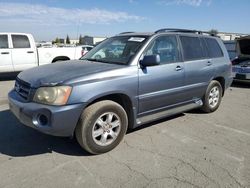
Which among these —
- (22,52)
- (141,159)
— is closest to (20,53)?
(22,52)

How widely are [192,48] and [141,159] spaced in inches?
103

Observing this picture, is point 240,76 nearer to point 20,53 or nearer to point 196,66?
point 196,66

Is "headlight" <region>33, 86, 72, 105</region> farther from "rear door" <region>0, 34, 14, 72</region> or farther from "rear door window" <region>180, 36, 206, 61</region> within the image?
"rear door" <region>0, 34, 14, 72</region>

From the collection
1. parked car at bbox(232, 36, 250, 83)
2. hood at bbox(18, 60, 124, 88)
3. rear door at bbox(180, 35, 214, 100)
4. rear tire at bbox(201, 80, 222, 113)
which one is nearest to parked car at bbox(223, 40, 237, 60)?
parked car at bbox(232, 36, 250, 83)

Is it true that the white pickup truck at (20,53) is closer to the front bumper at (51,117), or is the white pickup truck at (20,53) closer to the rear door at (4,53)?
the rear door at (4,53)

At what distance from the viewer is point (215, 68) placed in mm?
5469

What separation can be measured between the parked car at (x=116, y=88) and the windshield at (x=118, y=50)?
0.02 meters

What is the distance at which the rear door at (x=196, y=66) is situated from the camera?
15.7 ft

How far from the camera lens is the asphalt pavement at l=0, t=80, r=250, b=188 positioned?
9.73ft

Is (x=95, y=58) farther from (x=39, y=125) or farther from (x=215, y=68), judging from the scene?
(x=215, y=68)

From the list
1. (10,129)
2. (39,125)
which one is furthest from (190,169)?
(10,129)

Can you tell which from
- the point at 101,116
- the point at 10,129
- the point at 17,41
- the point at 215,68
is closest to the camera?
the point at 101,116

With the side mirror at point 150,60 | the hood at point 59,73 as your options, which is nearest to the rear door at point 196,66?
the side mirror at point 150,60

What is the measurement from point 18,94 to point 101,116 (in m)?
1.30
